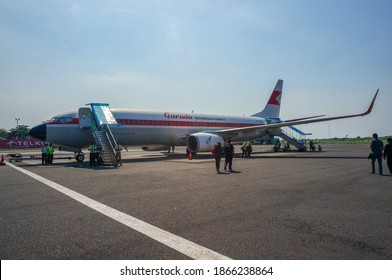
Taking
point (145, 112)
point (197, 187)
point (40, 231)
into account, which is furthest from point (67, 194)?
point (145, 112)

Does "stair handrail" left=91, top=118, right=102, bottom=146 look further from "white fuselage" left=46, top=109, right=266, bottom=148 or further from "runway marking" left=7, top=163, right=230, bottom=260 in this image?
"runway marking" left=7, top=163, right=230, bottom=260

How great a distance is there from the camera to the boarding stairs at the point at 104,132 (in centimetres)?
1627

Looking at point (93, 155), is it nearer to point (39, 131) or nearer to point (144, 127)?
point (39, 131)

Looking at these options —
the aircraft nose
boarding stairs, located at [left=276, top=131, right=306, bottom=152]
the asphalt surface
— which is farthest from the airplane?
the asphalt surface

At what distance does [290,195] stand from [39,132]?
17034 mm

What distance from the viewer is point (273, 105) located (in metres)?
37.7

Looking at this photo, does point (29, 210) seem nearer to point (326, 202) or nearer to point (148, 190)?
point (148, 190)

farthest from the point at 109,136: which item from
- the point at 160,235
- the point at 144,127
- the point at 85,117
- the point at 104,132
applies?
the point at 160,235

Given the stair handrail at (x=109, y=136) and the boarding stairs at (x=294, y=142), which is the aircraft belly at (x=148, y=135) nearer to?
the stair handrail at (x=109, y=136)

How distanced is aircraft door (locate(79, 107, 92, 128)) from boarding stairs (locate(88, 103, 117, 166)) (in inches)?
13.3

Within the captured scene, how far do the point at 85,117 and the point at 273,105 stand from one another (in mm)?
26748

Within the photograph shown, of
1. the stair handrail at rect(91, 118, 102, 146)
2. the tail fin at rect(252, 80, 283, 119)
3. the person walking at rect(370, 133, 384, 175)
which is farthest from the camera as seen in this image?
the tail fin at rect(252, 80, 283, 119)

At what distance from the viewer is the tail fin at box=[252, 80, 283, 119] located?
37.2 metres

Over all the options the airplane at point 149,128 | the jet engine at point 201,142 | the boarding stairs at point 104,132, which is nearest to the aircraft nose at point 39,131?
the airplane at point 149,128
